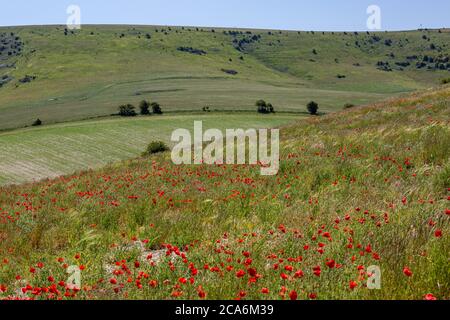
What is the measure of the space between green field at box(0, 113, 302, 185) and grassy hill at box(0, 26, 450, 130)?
840cm

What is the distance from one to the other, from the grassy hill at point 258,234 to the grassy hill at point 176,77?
213ft

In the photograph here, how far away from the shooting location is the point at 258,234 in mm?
6535

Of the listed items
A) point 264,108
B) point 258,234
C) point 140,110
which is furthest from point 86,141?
point 258,234

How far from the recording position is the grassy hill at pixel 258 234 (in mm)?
4629

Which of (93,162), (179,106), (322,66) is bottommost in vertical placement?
(93,162)

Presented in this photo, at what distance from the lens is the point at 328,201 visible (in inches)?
315

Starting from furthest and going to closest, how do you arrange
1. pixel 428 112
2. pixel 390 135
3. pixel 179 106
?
pixel 179 106 < pixel 428 112 < pixel 390 135

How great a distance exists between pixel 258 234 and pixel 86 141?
2111 inches

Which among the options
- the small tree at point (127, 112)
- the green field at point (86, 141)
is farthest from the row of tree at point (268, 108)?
the small tree at point (127, 112)

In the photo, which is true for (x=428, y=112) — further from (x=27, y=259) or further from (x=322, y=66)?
(x=322, y=66)

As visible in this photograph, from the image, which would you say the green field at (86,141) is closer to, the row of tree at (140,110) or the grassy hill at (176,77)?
the row of tree at (140,110)

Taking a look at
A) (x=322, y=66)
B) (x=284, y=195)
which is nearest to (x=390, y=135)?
(x=284, y=195)
